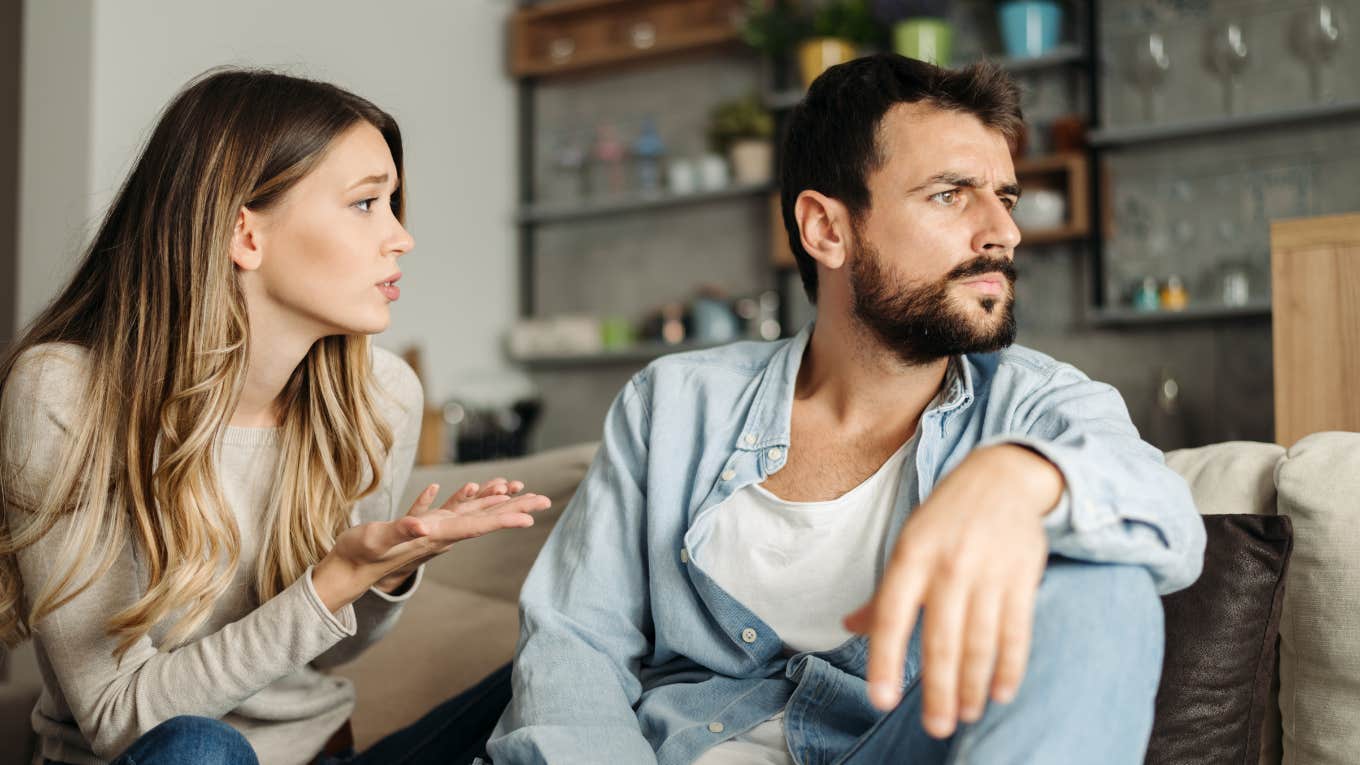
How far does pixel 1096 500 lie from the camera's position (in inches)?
35.0

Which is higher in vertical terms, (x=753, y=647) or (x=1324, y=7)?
(x=1324, y=7)

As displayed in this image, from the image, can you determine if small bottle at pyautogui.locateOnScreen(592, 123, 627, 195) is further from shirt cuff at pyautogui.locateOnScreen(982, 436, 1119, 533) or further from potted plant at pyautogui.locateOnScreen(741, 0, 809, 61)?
shirt cuff at pyautogui.locateOnScreen(982, 436, 1119, 533)

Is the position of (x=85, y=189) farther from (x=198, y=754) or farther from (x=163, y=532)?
(x=198, y=754)

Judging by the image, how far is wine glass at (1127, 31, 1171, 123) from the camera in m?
3.41

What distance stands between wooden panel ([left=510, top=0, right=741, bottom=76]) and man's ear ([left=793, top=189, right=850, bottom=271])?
274 centimetres

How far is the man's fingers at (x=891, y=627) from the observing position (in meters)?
0.79

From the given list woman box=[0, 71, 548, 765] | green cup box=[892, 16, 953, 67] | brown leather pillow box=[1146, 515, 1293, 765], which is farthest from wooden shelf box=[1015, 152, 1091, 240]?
woman box=[0, 71, 548, 765]

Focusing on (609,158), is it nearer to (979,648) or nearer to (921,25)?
(921,25)

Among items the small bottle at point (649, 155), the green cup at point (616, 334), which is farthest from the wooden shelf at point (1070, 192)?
the green cup at point (616, 334)

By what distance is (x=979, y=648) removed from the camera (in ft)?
2.57

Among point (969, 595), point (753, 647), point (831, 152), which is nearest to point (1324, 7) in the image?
point (831, 152)

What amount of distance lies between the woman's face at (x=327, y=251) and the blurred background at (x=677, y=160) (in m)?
1.47

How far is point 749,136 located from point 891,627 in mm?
3517

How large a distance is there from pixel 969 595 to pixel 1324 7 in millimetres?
3113
